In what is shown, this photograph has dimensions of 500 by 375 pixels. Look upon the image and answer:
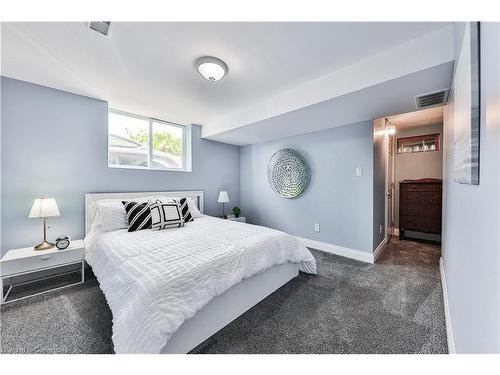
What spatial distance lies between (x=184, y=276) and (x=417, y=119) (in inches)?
172

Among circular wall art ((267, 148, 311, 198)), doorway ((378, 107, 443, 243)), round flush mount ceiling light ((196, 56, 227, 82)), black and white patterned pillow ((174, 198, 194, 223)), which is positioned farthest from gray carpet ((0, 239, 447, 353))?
round flush mount ceiling light ((196, 56, 227, 82))

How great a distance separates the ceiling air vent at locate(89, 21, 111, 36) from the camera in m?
1.39

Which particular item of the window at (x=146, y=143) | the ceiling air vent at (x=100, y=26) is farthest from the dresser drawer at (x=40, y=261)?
the ceiling air vent at (x=100, y=26)

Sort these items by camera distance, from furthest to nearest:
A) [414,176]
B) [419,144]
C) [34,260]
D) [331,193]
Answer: [414,176] < [419,144] < [331,193] < [34,260]

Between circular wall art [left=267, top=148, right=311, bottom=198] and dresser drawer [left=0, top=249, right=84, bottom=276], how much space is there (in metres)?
2.94

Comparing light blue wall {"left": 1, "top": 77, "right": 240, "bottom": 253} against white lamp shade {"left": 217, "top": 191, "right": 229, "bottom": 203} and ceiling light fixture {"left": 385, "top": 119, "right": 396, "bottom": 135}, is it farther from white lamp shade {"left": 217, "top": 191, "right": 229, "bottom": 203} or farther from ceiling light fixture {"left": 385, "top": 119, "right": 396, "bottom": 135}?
ceiling light fixture {"left": 385, "top": 119, "right": 396, "bottom": 135}

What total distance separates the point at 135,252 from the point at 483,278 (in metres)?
1.96

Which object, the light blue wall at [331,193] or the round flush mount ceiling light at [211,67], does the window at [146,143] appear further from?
the round flush mount ceiling light at [211,67]

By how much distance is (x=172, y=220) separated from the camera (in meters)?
2.36

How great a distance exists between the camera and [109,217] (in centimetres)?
226

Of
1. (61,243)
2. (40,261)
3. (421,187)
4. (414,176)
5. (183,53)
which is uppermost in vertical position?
(183,53)

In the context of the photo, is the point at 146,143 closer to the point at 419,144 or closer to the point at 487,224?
the point at 487,224

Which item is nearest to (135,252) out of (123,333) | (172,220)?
(123,333)

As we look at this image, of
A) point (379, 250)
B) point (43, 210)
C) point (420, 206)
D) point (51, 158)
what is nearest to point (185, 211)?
point (43, 210)
